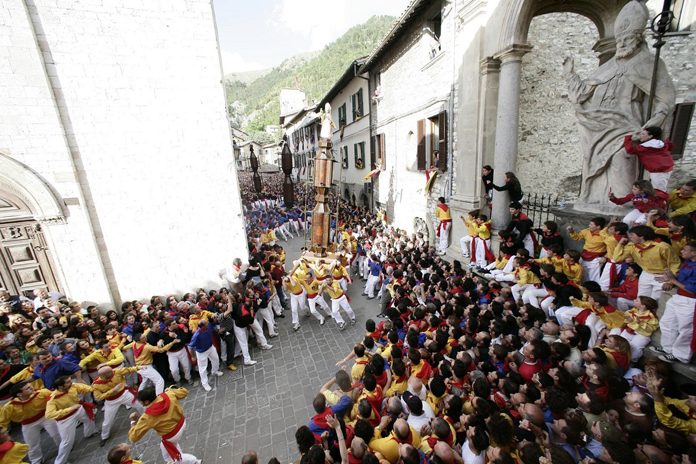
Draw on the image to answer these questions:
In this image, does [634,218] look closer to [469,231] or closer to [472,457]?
[469,231]

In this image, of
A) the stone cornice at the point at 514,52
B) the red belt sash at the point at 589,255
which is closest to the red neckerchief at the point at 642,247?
the red belt sash at the point at 589,255

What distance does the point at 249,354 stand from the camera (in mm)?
7211

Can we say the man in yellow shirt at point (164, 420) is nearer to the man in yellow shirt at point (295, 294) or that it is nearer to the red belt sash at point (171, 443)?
the red belt sash at point (171, 443)

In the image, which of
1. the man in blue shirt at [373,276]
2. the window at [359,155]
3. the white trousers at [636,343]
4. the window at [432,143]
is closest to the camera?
the white trousers at [636,343]

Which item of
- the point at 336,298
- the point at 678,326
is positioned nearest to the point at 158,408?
the point at 336,298

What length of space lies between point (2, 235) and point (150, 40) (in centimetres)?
630

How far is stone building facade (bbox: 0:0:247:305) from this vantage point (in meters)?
6.89

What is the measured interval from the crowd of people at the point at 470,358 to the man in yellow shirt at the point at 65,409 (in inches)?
0.9

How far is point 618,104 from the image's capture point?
4.66 m

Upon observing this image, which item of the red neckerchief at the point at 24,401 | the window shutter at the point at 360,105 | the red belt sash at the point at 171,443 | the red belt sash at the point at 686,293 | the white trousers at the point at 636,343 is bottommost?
the red belt sash at the point at 171,443

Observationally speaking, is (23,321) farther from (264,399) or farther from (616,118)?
(616,118)

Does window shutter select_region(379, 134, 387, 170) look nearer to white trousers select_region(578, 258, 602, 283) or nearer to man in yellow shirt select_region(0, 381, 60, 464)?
white trousers select_region(578, 258, 602, 283)

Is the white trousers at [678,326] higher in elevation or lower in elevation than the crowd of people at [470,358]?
higher

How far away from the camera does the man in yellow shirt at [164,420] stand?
12.7 feet
